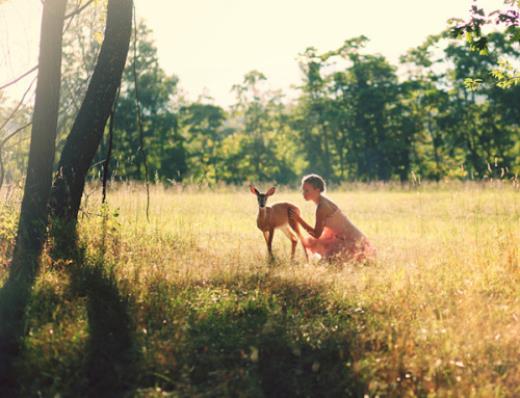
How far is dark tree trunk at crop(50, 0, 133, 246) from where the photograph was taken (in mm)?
7699

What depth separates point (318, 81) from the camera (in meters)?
45.7

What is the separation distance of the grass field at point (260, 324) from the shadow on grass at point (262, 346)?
12 millimetres

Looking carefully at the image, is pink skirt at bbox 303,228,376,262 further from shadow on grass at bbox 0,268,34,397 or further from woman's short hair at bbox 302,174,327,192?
shadow on grass at bbox 0,268,34,397

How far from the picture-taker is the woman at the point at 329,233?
27.8 feet

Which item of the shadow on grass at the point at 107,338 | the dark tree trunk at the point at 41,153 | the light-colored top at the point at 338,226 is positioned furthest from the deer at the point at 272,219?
the dark tree trunk at the point at 41,153

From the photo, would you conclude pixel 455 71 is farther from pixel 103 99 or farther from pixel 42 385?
pixel 42 385

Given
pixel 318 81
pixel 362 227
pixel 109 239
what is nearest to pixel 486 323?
pixel 109 239

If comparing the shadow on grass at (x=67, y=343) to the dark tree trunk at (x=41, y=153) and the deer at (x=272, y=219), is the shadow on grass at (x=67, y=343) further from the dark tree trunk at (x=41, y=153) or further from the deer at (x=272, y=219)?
the deer at (x=272, y=219)

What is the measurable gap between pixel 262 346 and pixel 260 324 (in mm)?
344

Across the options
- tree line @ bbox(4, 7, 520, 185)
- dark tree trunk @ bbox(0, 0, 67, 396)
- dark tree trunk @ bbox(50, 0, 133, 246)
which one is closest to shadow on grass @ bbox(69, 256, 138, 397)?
dark tree trunk @ bbox(0, 0, 67, 396)

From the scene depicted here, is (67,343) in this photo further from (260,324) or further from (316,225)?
(316,225)

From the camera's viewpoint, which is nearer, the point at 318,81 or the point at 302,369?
the point at 302,369

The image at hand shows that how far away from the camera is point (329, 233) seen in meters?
8.79

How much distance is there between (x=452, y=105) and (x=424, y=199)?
72.0ft
